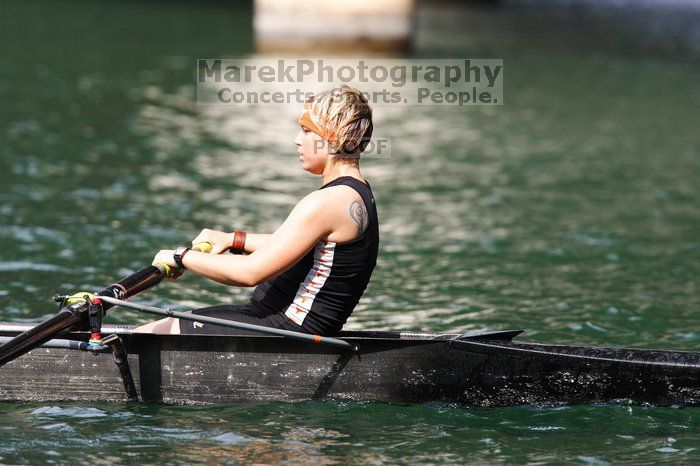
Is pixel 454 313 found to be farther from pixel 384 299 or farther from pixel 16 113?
pixel 16 113

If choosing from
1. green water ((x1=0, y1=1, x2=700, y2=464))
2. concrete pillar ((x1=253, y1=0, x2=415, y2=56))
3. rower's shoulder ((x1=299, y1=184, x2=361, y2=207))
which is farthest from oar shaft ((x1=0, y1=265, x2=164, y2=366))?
concrete pillar ((x1=253, y1=0, x2=415, y2=56))

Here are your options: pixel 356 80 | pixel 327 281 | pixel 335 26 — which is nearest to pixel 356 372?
pixel 327 281

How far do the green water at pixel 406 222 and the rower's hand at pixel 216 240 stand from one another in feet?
3.60

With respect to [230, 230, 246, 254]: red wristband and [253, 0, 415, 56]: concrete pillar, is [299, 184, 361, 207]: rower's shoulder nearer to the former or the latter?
[230, 230, 246, 254]: red wristband

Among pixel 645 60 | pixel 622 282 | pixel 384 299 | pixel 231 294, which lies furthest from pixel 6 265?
pixel 645 60

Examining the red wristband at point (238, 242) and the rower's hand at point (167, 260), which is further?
the red wristband at point (238, 242)

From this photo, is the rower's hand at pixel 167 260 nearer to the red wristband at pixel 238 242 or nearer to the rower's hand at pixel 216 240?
the rower's hand at pixel 216 240

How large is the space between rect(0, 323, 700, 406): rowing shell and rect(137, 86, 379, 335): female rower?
23 cm

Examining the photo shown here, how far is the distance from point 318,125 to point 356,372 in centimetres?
171

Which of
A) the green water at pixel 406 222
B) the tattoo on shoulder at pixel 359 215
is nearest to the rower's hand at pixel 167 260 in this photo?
the green water at pixel 406 222

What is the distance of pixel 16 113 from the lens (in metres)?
18.5

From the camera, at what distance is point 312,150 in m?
7.04

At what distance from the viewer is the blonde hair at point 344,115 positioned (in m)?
6.92

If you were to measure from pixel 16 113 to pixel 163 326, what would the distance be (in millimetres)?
11978
